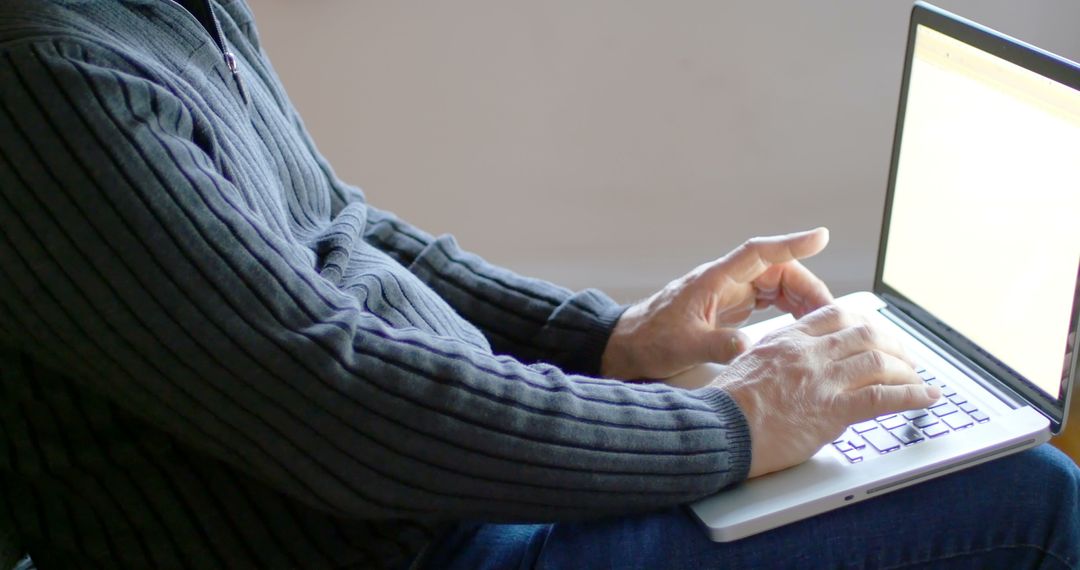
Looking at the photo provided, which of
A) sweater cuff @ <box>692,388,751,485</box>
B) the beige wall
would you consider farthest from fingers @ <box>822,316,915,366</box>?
the beige wall

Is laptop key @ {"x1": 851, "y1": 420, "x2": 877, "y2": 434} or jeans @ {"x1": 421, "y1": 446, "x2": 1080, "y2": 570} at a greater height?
laptop key @ {"x1": 851, "y1": 420, "x2": 877, "y2": 434}

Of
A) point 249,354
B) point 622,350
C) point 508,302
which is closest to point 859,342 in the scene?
point 622,350

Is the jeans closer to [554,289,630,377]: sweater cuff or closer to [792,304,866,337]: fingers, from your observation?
[792,304,866,337]: fingers

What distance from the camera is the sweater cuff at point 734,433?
0.82 metres

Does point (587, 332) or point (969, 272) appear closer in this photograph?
point (969, 272)

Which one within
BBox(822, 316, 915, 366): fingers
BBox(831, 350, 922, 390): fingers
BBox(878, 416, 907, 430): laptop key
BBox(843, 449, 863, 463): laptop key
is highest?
BBox(822, 316, 915, 366): fingers

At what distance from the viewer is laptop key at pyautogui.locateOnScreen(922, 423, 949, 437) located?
87cm

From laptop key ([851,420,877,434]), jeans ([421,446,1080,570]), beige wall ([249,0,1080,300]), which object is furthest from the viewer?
beige wall ([249,0,1080,300])

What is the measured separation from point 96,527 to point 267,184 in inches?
11.9

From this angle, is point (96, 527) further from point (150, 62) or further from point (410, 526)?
point (150, 62)

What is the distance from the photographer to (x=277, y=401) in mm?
703

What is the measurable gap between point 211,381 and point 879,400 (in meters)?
0.53

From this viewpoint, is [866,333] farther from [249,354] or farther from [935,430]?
[249,354]

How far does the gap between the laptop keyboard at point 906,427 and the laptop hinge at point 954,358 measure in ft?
0.13
